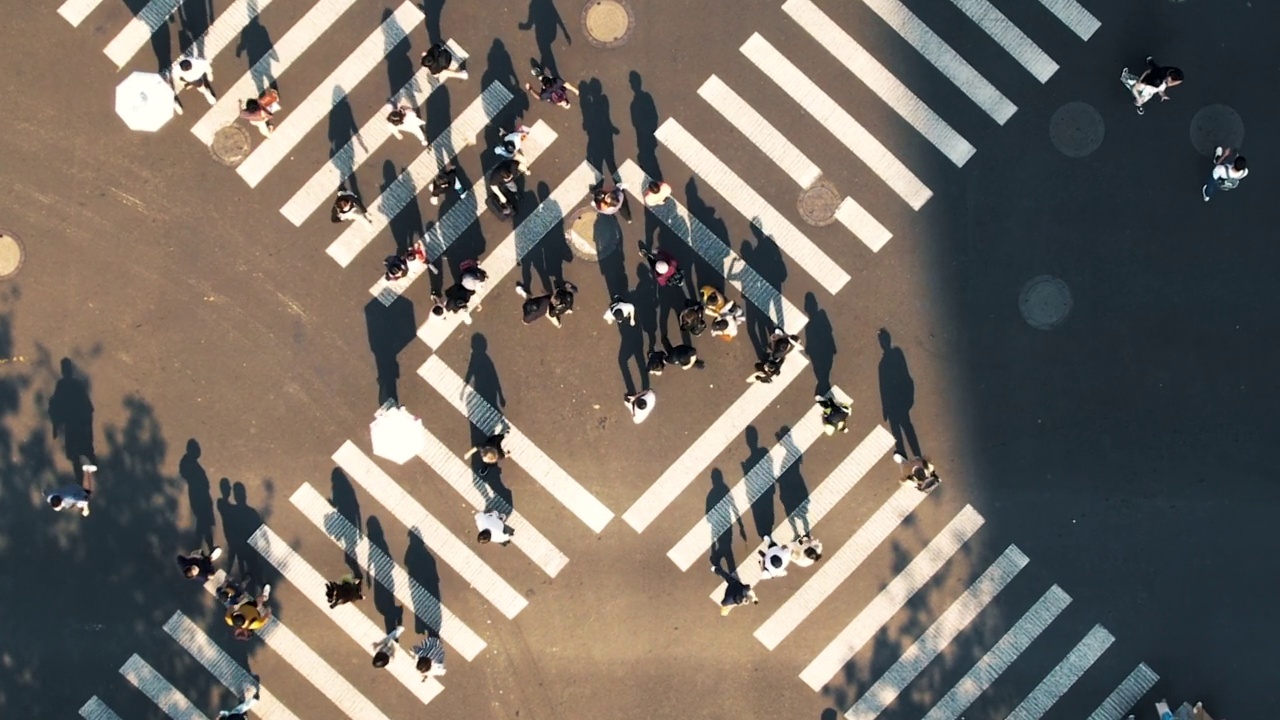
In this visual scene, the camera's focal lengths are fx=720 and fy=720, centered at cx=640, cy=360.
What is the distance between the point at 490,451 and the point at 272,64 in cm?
750

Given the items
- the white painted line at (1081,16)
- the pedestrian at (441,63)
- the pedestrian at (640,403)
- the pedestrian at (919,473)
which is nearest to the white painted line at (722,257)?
the pedestrian at (640,403)

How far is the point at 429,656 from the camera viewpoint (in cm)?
1227

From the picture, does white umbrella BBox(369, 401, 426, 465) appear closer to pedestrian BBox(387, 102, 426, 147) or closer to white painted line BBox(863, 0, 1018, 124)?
pedestrian BBox(387, 102, 426, 147)

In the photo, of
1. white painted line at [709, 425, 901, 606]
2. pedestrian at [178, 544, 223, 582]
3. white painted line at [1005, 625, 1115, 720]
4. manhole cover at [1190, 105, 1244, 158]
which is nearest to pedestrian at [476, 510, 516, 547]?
white painted line at [709, 425, 901, 606]

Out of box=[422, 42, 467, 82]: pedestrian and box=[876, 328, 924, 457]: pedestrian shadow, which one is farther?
box=[876, 328, 924, 457]: pedestrian shadow

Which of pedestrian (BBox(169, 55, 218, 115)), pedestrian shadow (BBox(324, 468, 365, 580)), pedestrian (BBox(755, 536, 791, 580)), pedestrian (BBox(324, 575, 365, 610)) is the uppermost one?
pedestrian (BBox(169, 55, 218, 115))

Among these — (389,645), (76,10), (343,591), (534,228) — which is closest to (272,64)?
(76,10)

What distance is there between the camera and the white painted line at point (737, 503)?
12.4 metres

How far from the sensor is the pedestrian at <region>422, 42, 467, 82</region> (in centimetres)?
1161

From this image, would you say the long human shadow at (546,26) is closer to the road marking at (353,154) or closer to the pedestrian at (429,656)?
the road marking at (353,154)

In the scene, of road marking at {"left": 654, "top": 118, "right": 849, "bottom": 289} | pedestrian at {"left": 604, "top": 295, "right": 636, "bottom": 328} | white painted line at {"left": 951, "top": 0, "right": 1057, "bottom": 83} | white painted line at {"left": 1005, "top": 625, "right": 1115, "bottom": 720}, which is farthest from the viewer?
white painted line at {"left": 1005, "top": 625, "right": 1115, "bottom": 720}

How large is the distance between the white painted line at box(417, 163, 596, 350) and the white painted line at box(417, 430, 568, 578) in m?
2.41

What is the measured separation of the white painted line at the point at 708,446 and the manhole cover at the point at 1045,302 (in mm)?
3862

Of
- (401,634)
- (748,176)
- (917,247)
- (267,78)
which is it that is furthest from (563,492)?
(267,78)
